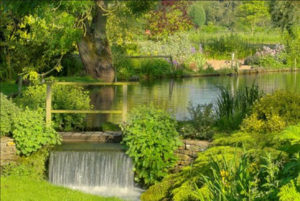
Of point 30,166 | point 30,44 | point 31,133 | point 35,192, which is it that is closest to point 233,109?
point 31,133

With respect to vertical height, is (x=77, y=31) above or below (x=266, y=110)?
above

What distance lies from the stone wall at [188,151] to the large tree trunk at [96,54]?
1292 cm

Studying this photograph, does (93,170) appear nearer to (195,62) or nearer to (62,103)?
(62,103)

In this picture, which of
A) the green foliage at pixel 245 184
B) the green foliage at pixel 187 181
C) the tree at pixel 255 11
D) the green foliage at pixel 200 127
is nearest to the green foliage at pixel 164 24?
the tree at pixel 255 11

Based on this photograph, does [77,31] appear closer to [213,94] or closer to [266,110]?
[266,110]

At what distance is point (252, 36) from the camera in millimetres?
43250

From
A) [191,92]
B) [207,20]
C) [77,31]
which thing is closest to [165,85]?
[191,92]

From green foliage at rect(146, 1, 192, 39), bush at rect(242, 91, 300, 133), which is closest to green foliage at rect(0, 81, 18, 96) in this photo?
bush at rect(242, 91, 300, 133)

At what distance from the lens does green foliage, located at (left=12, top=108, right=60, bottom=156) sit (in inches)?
489

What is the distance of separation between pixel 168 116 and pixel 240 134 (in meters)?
1.65

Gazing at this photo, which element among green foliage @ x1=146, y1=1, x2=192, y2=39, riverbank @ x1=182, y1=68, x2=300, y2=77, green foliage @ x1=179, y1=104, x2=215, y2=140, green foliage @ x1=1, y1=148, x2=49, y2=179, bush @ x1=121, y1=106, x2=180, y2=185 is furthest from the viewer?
green foliage @ x1=146, y1=1, x2=192, y2=39

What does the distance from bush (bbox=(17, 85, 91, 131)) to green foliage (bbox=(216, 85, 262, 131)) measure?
126 inches

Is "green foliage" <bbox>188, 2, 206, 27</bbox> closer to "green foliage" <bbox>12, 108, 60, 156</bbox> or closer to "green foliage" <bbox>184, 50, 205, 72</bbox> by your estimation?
"green foliage" <bbox>184, 50, 205, 72</bbox>

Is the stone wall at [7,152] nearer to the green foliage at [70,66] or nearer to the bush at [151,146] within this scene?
the bush at [151,146]
